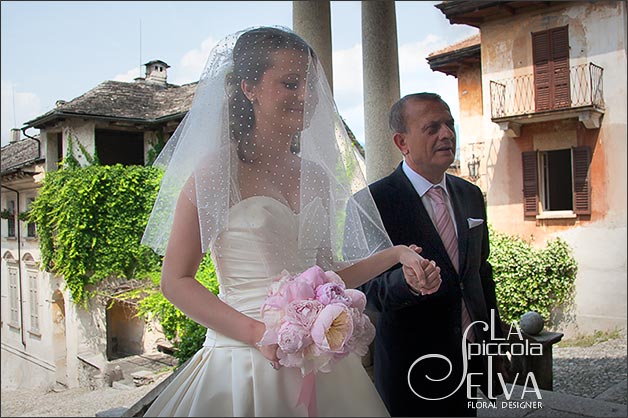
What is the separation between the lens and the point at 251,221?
1.20 metres

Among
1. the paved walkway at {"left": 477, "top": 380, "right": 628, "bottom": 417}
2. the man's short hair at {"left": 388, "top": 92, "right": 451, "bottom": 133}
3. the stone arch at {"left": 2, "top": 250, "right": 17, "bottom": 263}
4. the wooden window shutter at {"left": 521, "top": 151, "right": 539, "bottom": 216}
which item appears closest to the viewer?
the man's short hair at {"left": 388, "top": 92, "right": 451, "bottom": 133}

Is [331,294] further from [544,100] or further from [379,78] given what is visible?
[544,100]

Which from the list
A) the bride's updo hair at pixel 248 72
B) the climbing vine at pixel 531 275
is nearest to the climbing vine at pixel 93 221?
the bride's updo hair at pixel 248 72

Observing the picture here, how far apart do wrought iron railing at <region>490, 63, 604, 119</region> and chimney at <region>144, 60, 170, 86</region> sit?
10.4ft

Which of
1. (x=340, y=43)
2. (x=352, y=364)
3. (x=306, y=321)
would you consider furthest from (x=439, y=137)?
(x=340, y=43)

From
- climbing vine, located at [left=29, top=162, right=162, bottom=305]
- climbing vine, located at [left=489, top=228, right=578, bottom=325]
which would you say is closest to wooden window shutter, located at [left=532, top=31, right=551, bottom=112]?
climbing vine, located at [left=489, top=228, right=578, bottom=325]

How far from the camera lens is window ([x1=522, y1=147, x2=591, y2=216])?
15.5 feet

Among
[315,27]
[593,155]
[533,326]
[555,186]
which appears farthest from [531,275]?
[315,27]

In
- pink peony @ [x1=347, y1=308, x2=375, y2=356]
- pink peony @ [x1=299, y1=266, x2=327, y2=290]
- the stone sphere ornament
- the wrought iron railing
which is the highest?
the wrought iron railing

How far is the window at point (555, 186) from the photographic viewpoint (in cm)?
472

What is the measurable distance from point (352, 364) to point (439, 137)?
2.94ft

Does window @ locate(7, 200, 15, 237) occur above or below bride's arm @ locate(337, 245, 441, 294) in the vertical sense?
above

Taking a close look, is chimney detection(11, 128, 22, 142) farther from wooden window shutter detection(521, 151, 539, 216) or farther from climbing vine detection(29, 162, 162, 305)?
wooden window shutter detection(521, 151, 539, 216)

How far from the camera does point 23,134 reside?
2.54m
